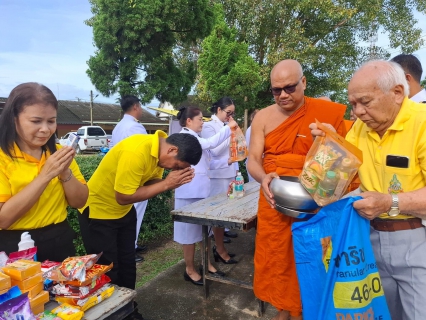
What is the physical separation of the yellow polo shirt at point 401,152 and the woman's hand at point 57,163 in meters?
1.58

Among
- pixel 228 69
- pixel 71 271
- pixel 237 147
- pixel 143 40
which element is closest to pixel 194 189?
pixel 237 147

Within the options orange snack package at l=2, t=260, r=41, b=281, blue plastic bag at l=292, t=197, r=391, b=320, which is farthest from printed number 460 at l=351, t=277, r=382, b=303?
orange snack package at l=2, t=260, r=41, b=281

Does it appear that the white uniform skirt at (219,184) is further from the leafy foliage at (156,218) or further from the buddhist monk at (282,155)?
the buddhist monk at (282,155)

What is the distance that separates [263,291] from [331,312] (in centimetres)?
88

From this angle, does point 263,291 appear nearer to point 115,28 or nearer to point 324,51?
point 115,28

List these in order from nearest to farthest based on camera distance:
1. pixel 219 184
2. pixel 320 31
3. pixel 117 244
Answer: pixel 117 244 < pixel 219 184 < pixel 320 31

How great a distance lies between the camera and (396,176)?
157 cm

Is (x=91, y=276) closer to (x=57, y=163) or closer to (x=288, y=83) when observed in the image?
(x=57, y=163)

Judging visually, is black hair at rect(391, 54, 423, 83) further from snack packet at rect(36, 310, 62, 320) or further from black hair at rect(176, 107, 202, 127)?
snack packet at rect(36, 310, 62, 320)

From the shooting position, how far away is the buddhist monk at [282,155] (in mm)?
2254

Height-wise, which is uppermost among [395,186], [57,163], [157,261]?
[57,163]

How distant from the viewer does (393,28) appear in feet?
42.9

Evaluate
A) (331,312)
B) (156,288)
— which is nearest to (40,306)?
(331,312)

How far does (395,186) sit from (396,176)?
0.05m
